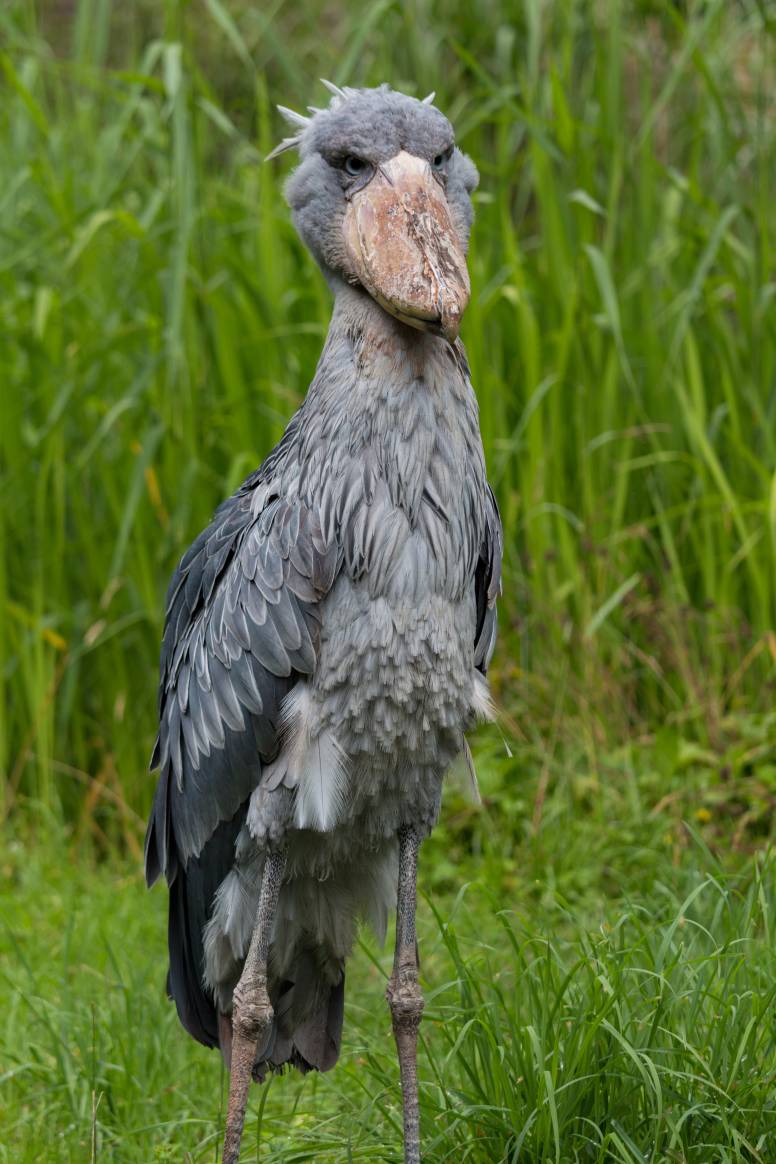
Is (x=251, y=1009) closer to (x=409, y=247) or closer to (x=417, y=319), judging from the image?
(x=417, y=319)

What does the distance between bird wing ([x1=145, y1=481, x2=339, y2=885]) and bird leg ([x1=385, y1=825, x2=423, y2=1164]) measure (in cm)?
33

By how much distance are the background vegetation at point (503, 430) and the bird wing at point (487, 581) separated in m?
1.19

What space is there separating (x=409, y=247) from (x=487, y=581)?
69 cm

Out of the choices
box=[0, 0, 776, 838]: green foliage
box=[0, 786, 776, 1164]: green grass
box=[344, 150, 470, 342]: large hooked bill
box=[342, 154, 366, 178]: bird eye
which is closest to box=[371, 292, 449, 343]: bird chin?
box=[344, 150, 470, 342]: large hooked bill

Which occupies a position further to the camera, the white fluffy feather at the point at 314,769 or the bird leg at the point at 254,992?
the bird leg at the point at 254,992

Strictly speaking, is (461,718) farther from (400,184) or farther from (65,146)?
(65,146)

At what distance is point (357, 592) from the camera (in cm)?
265

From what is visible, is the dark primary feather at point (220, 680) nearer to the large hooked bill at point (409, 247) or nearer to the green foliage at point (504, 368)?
the large hooked bill at point (409, 247)

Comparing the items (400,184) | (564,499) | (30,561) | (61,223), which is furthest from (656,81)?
(400,184)

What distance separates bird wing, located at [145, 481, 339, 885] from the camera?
2.68 meters

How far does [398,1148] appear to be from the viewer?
295 cm

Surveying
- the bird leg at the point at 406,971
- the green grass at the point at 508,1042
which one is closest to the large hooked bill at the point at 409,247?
the bird leg at the point at 406,971

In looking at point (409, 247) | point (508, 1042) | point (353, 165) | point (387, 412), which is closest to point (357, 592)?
point (387, 412)

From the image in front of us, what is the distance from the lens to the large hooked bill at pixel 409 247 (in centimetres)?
251
